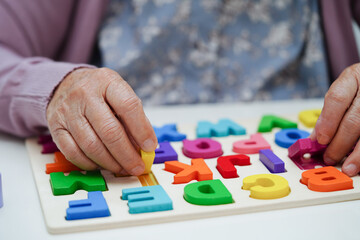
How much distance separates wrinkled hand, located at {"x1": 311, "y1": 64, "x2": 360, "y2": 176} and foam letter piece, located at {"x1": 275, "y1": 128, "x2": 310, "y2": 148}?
0.27ft

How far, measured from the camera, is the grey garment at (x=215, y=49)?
44.6 inches

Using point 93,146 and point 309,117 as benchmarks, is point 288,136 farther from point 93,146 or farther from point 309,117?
point 93,146

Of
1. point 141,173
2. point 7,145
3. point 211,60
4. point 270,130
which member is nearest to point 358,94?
point 270,130

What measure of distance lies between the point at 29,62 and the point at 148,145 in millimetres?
395

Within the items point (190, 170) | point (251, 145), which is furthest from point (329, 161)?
point (190, 170)

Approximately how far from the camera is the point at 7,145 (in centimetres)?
86

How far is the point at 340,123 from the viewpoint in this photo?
0.70 m

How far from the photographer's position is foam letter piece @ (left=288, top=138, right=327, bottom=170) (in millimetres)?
703

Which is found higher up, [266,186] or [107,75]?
[107,75]

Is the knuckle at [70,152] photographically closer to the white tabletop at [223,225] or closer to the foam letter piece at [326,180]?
the white tabletop at [223,225]

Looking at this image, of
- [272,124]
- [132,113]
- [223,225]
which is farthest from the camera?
[272,124]

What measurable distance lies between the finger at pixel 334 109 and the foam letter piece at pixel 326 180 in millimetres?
73

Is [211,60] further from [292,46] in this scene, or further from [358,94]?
[358,94]

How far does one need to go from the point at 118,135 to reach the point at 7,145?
0.36 m
